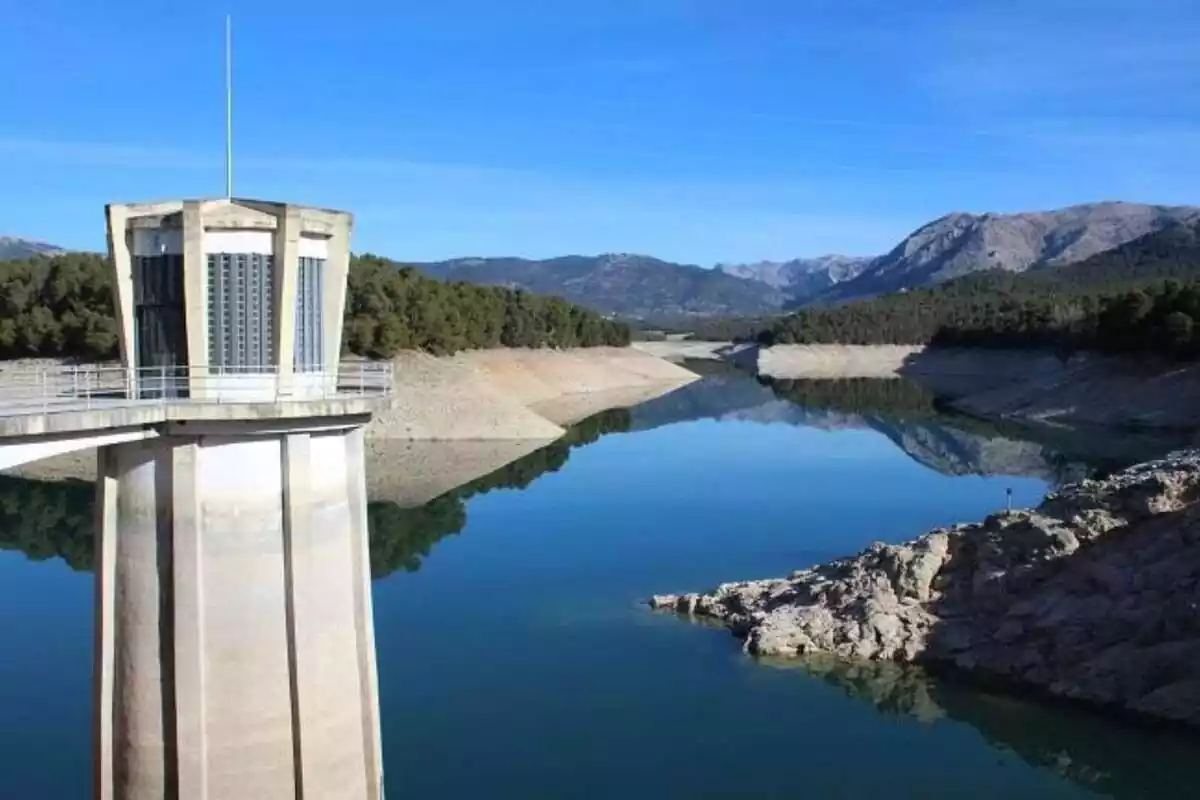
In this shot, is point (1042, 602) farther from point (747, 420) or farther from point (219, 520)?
point (747, 420)

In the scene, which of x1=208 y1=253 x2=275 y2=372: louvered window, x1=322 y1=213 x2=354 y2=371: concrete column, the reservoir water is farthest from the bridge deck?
the reservoir water

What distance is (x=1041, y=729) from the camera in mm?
20922

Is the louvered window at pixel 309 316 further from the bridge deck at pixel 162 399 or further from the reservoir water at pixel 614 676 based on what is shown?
the reservoir water at pixel 614 676

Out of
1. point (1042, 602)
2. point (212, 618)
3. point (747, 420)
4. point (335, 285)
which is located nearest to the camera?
point (212, 618)

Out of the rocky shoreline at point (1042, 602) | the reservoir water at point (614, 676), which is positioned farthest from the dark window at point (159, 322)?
the rocky shoreline at point (1042, 602)

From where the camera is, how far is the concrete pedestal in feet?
37.1

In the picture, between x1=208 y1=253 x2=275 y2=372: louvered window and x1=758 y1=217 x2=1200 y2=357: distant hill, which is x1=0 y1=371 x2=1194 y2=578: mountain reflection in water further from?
x1=208 y1=253 x2=275 y2=372: louvered window

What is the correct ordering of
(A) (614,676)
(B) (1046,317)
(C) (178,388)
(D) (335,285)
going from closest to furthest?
(C) (178,388), (D) (335,285), (A) (614,676), (B) (1046,317)

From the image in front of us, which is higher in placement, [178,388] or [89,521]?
[178,388]

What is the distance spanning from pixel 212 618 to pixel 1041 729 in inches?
604

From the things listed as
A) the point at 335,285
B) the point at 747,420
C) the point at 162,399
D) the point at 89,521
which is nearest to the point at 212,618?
the point at 162,399

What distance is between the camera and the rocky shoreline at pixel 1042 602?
21906 mm

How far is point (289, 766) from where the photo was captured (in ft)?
38.5

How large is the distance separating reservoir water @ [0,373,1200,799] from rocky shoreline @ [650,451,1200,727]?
815 millimetres
